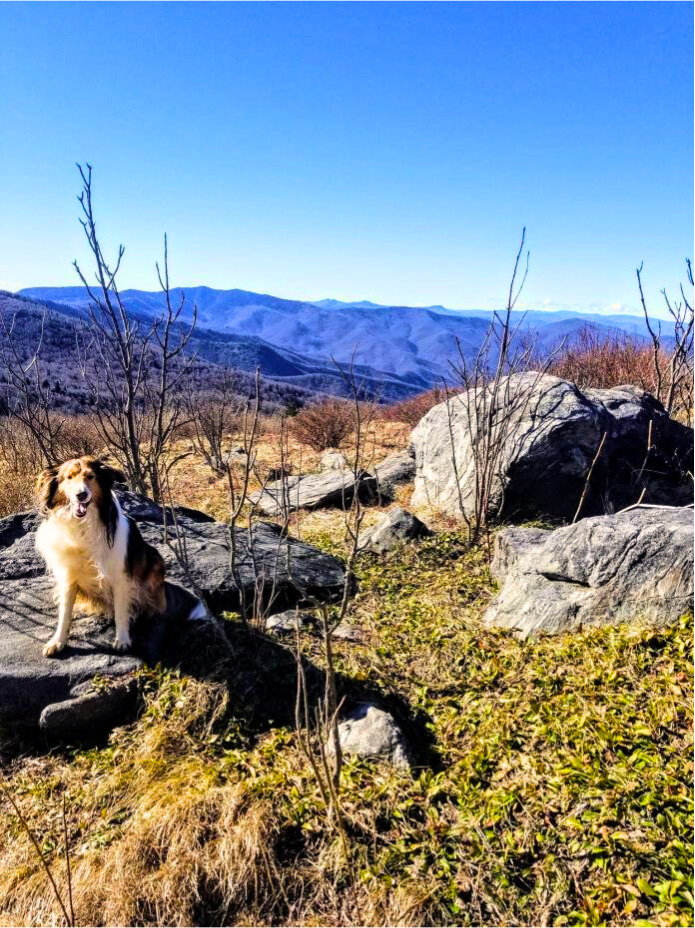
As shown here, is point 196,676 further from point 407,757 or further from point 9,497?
point 9,497

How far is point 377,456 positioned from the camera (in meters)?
11.5

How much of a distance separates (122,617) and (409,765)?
86.2 inches

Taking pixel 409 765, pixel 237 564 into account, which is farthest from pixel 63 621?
pixel 409 765

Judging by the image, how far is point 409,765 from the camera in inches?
121

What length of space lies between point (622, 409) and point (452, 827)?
20.3 ft

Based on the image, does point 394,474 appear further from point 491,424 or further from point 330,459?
point 491,424

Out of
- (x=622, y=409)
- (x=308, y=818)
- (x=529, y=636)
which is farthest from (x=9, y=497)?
(x=622, y=409)

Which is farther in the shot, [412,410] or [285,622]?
[412,410]

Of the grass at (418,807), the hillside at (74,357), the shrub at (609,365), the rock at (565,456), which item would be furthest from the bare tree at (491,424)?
the shrub at (609,365)

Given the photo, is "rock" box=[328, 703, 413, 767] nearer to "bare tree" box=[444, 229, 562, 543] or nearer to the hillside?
the hillside

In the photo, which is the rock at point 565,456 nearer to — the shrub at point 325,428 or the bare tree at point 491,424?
the bare tree at point 491,424

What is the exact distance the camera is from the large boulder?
11.7ft

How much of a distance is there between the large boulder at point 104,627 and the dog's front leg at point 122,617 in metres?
0.08

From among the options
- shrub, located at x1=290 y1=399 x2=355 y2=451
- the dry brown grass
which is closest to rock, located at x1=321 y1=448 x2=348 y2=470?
shrub, located at x1=290 y1=399 x2=355 y2=451
